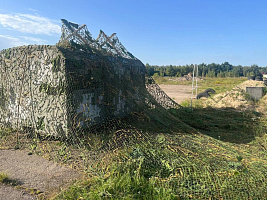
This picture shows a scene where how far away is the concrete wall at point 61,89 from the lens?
4.59 meters

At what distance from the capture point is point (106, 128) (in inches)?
203

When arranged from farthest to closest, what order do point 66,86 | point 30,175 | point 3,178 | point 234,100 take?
1. point 234,100
2. point 66,86
3. point 30,175
4. point 3,178

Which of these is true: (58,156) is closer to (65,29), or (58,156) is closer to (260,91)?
(65,29)

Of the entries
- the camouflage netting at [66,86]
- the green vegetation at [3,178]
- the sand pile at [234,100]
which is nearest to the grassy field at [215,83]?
the sand pile at [234,100]

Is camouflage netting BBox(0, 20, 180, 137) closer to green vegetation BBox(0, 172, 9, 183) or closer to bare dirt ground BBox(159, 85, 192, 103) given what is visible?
green vegetation BBox(0, 172, 9, 183)

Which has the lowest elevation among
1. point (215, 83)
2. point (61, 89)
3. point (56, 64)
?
point (61, 89)

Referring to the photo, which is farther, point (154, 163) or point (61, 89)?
point (61, 89)

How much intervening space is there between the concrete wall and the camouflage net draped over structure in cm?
2

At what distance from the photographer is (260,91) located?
1220cm

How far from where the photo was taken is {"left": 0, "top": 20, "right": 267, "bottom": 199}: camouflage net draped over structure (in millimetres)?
2951

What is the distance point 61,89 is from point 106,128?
1402mm

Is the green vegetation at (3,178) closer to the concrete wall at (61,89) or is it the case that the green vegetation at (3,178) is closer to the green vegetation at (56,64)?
the concrete wall at (61,89)

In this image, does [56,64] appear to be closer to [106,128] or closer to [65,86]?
[65,86]

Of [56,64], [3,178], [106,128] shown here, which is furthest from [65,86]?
[3,178]
